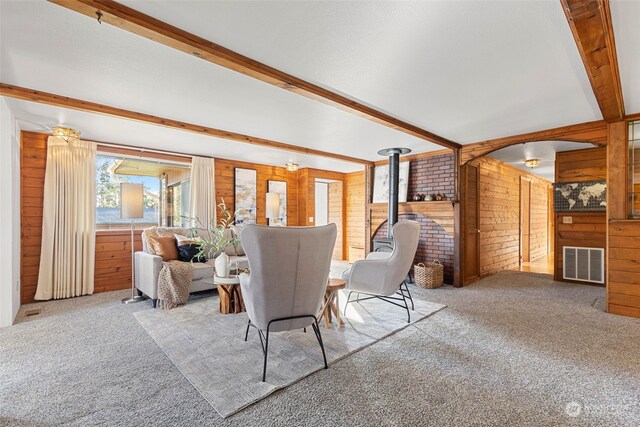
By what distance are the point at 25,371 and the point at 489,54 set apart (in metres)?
4.09

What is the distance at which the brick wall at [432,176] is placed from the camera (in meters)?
5.10

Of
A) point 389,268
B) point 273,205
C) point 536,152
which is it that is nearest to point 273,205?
point 273,205

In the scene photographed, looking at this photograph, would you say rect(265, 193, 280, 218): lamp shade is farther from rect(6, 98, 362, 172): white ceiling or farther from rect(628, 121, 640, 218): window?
rect(628, 121, 640, 218): window

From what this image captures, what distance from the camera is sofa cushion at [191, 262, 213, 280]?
13.3ft

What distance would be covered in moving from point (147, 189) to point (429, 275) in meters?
4.95

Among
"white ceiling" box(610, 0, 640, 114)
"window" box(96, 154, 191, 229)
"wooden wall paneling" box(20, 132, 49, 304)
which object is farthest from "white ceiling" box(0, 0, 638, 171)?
"window" box(96, 154, 191, 229)

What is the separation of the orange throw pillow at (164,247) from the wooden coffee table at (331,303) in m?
2.39

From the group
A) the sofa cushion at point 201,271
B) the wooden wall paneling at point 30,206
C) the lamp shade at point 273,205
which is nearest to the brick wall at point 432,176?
the lamp shade at point 273,205

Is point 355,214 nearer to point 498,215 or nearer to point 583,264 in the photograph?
point 498,215

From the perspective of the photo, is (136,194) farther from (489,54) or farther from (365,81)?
(489,54)

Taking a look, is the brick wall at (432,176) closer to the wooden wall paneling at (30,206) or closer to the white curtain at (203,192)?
the white curtain at (203,192)

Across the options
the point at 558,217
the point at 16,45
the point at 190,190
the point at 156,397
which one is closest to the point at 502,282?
the point at 558,217

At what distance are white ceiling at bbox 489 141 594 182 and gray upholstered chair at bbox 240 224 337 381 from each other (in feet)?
14.4

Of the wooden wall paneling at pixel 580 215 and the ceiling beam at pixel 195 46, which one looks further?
the wooden wall paneling at pixel 580 215
